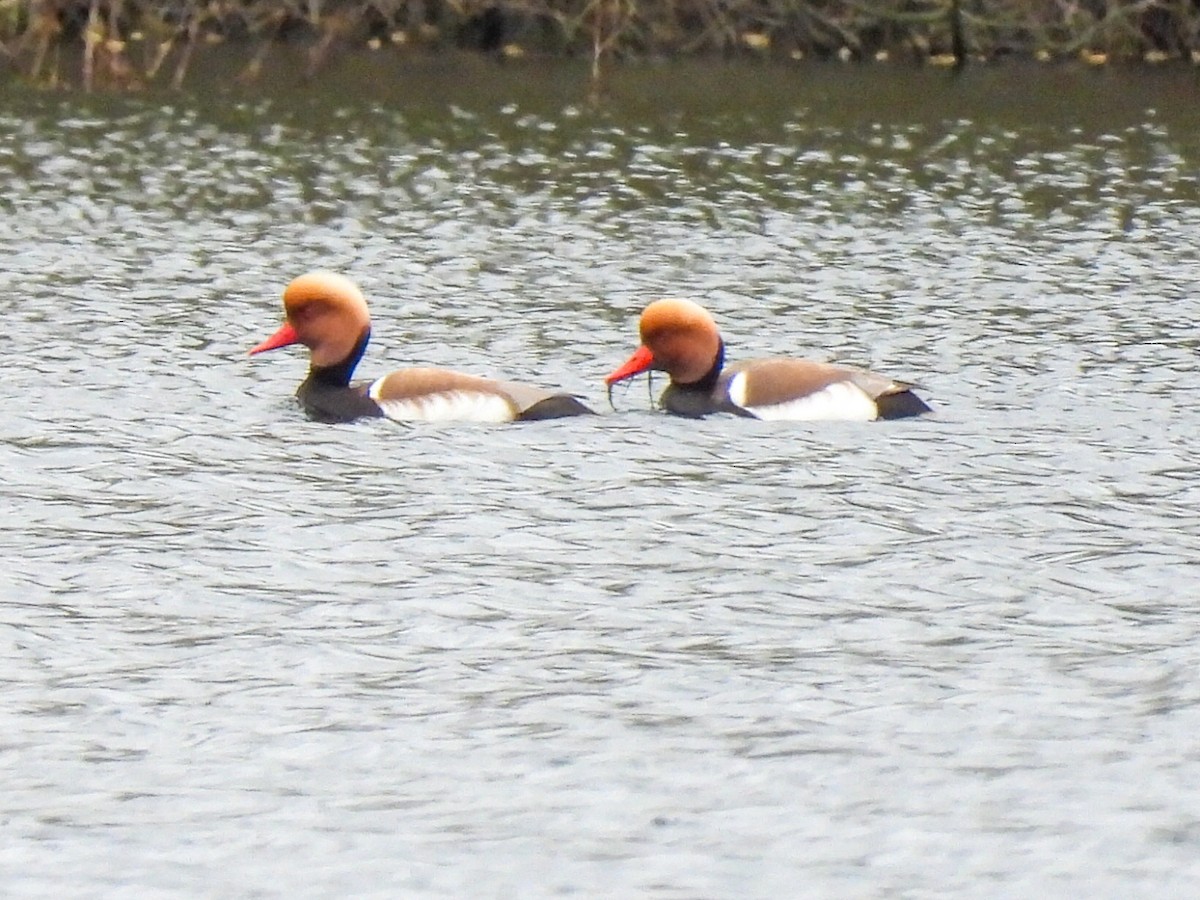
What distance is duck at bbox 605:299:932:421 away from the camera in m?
14.6

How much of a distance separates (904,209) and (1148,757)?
19.4 m

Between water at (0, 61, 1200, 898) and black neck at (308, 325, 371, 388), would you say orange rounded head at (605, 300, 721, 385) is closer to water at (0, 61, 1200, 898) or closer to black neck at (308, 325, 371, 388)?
water at (0, 61, 1200, 898)

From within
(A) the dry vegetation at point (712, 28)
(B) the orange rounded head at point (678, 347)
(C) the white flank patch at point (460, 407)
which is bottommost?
(A) the dry vegetation at point (712, 28)

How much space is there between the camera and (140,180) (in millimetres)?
28984

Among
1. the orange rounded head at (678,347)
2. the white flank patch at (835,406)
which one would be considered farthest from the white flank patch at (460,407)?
the white flank patch at (835,406)

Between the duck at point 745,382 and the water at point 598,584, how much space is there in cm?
28

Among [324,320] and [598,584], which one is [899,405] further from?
[598,584]

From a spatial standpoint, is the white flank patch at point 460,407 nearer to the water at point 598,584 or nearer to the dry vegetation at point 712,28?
the water at point 598,584

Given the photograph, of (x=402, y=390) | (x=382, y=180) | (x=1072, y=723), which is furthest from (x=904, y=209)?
(x=1072, y=723)

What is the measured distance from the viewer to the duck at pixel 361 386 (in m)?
14.6

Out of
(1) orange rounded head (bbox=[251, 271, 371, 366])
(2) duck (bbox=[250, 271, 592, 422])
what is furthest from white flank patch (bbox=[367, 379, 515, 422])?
(1) orange rounded head (bbox=[251, 271, 371, 366])

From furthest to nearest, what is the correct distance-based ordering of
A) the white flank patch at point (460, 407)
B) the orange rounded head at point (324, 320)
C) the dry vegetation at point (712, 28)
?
the dry vegetation at point (712, 28) < the orange rounded head at point (324, 320) < the white flank patch at point (460, 407)

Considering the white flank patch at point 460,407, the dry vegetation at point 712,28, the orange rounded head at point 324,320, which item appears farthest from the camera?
the dry vegetation at point 712,28

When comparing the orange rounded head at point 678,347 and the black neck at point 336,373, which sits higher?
the orange rounded head at point 678,347
